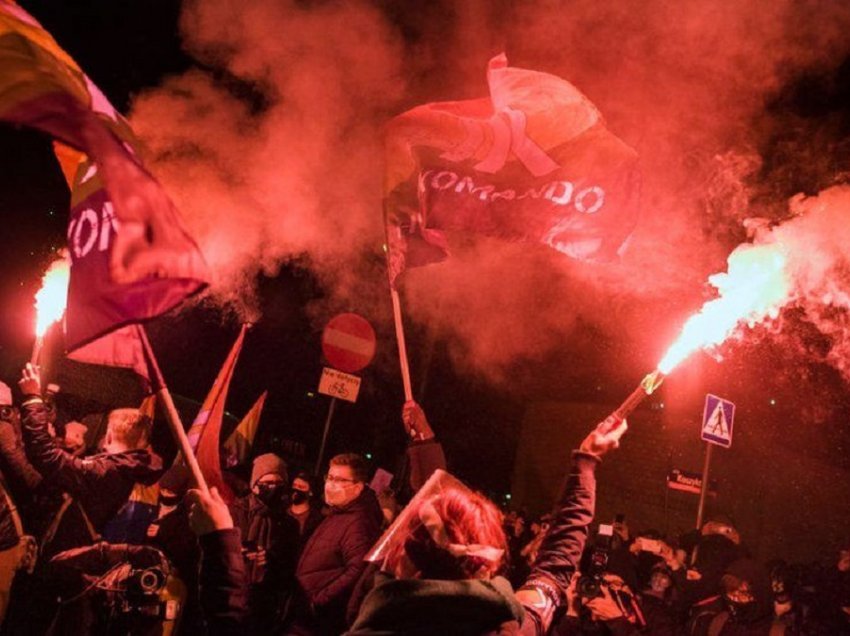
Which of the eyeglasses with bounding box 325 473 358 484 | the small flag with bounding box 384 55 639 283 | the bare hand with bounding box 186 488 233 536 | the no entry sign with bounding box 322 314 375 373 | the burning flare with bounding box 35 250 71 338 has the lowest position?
the bare hand with bounding box 186 488 233 536

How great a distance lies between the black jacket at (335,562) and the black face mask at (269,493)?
147cm

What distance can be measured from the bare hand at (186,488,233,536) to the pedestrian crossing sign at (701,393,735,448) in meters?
7.49

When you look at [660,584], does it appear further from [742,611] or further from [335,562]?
[335,562]

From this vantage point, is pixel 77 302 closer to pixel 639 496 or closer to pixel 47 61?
pixel 47 61

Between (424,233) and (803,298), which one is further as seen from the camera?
(424,233)

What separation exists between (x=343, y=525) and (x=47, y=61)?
2968 mm

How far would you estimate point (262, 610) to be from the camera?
422 centimetres

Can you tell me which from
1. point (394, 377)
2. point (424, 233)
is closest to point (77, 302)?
point (424, 233)

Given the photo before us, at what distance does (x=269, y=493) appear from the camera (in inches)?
225

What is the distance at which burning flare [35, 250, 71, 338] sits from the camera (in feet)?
12.8

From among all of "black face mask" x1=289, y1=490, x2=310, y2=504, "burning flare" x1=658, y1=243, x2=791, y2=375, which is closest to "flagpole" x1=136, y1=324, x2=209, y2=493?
"burning flare" x1=658, y1=243, x2=791, y2=375

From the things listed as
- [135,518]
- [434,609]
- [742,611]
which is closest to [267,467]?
Result: [135,518]

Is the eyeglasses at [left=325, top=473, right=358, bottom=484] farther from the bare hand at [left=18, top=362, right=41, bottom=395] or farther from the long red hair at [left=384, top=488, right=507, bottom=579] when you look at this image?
the long red hair at [left=384, top=488, right=507, bottom=579]

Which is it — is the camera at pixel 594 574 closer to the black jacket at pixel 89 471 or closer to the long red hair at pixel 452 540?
the black jacket at pixel 89 471
